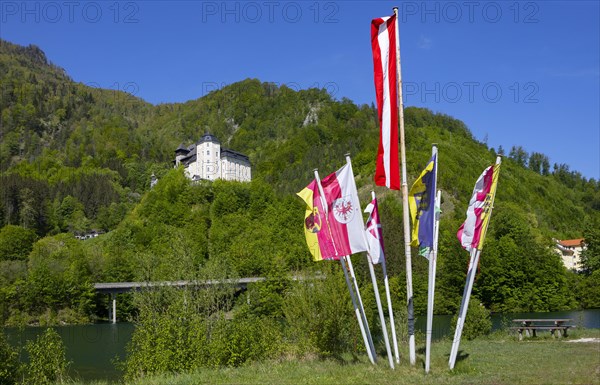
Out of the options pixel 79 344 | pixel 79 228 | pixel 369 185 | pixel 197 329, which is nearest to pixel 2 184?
pixel 79 228

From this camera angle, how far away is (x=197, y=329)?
24.2 m

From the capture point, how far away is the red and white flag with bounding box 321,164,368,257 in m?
19.2

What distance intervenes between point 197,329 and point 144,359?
2.35 metres

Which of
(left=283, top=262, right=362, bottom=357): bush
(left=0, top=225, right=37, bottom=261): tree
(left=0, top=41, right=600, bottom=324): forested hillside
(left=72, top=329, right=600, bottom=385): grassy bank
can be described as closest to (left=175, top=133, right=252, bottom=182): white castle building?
(left=0, top=41, right=600, bottom=324): forested hillside

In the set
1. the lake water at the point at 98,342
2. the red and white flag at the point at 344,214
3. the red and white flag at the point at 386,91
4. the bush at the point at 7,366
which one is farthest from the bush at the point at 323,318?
the bush at the point at 7,366

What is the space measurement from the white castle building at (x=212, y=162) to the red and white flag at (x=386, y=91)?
11021 cm

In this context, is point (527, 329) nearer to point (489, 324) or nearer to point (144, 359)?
point (489, 324)

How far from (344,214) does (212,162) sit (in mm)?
110145

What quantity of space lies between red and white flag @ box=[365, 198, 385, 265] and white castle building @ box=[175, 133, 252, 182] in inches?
4280

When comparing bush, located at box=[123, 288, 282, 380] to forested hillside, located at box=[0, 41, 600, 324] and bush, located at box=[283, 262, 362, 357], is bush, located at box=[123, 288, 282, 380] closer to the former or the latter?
bush, located at box=[283, 262, 362, 357]

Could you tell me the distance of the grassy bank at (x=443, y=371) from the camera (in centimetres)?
1620

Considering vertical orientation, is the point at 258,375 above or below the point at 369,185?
below

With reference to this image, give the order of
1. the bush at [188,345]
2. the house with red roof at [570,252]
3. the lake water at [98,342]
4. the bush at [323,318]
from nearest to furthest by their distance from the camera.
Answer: the bush at [188,345]
the bush at [323,318]
the lake water at [98,342]
the house with red roof at [570,252]

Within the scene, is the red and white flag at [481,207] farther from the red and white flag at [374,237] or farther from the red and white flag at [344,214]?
the red and white flag at [344,214]
